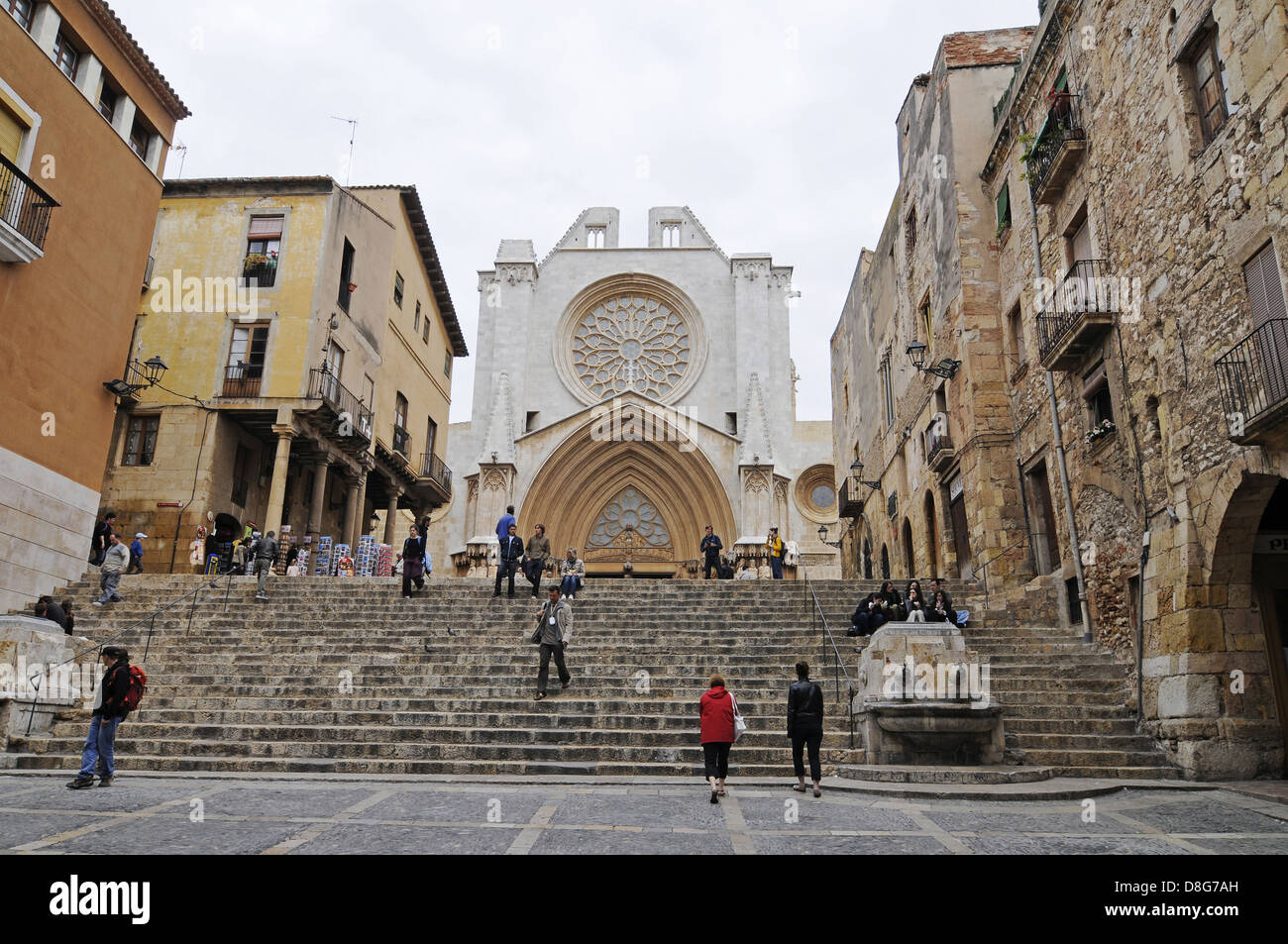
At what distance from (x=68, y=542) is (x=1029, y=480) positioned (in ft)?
53.2

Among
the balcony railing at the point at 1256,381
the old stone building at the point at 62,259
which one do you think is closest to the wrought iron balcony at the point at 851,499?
the balcony railing at the point at 1256,381

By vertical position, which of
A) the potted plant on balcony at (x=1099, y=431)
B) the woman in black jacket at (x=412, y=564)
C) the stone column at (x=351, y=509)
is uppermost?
the stone column at (x=351, y=509)

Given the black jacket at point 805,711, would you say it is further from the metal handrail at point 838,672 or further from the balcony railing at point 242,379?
the balcony railing at point 242,379

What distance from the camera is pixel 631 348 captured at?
106 ft

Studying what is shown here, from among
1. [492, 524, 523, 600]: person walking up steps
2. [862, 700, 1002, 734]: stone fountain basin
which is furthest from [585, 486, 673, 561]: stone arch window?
[862, 700, 1002, 734]: stone fountain basin

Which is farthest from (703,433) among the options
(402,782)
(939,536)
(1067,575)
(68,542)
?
(402,782)

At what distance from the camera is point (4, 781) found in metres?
7.66

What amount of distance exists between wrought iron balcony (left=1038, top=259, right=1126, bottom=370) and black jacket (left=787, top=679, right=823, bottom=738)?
6901mm

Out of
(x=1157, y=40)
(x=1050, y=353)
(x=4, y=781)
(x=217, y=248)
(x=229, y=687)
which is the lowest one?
(x=4, y=781)

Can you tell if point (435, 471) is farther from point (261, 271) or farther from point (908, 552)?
point (908, 552)

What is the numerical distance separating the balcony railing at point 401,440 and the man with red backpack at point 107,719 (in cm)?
1797

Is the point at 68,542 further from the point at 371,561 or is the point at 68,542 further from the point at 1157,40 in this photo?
the point at 1157,40

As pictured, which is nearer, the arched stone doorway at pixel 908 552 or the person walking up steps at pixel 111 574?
the person walking up steps at pixel 111 574

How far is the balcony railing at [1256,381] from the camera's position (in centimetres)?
763
